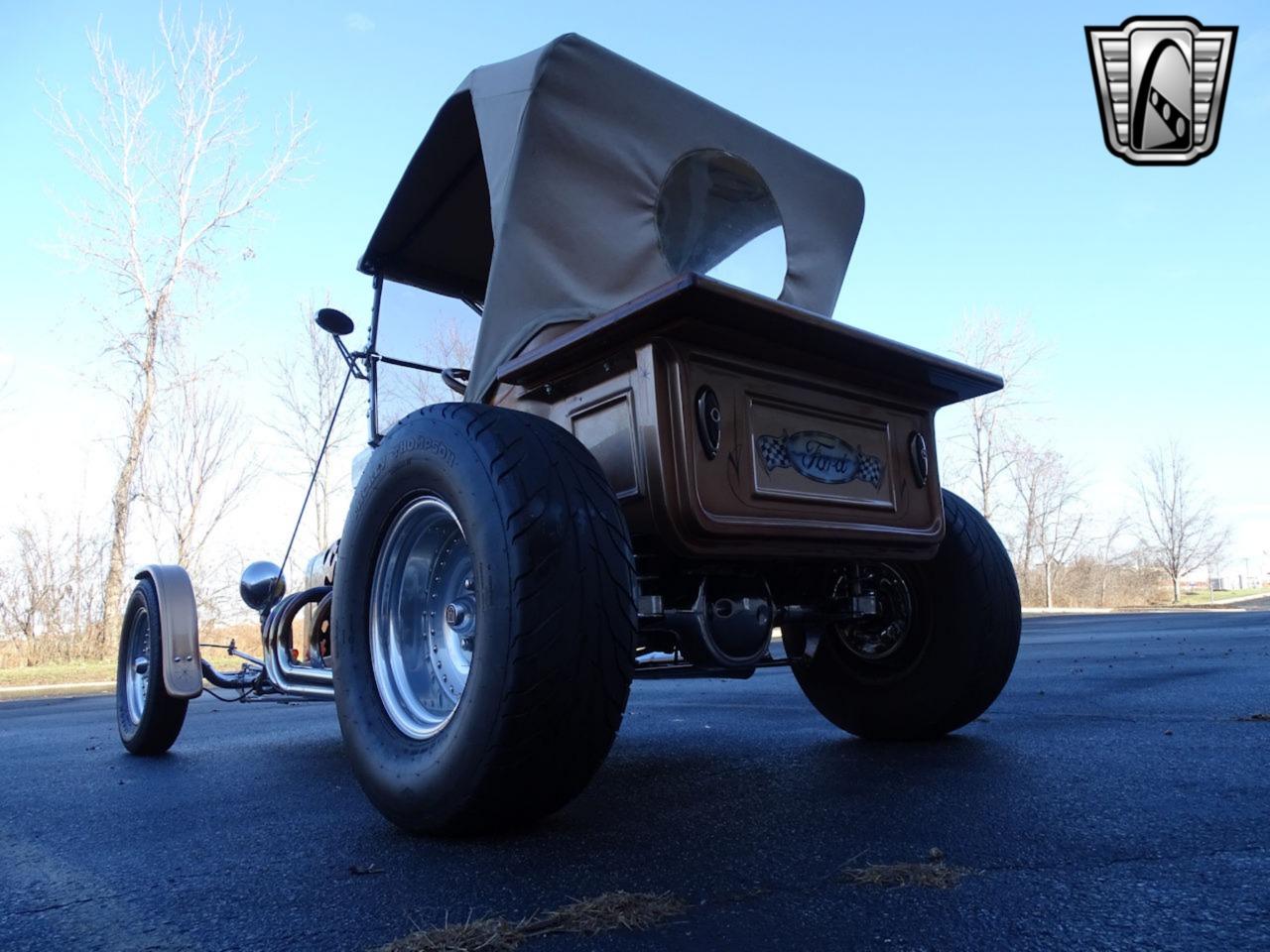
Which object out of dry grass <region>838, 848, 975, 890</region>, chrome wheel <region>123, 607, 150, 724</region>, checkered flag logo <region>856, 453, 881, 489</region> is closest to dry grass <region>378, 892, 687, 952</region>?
dry grass <region>838, 848, 975, 890</region>

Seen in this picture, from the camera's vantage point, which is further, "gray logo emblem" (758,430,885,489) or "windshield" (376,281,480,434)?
"windshield" (376,281,480,434)

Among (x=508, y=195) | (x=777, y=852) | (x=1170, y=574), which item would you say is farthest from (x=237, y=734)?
(x=1170, y=574)

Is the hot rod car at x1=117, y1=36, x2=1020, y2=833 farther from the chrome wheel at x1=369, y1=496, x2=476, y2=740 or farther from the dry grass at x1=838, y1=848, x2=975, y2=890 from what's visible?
the dry grass at x1=838, y1=848, x2=975, y2=890

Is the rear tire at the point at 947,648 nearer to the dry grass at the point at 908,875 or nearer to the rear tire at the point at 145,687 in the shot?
the dry grass at the point at 908,875

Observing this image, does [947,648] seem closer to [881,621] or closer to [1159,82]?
[881,621]

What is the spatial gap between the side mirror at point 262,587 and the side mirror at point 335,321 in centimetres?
150

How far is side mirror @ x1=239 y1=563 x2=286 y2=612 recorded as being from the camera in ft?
16.3

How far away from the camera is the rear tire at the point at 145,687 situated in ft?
14.2

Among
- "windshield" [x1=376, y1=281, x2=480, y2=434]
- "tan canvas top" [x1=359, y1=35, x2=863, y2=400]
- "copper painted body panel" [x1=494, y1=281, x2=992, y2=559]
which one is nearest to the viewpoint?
"copper painted body panel" [x1=494, y1=281, x2=992, y2=559]

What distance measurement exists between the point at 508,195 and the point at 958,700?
2.36m

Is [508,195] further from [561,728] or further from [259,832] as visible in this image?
[259,832]

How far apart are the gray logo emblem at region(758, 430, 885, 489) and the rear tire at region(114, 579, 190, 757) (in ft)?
10.5

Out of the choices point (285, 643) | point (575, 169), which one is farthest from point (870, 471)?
point (285, 643)

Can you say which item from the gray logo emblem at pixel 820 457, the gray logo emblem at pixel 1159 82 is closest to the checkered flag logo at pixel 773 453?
the gray logo emblem at pixel 820 457
